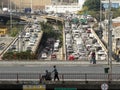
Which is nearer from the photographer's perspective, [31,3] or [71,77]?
[71,77]

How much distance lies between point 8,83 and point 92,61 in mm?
9138

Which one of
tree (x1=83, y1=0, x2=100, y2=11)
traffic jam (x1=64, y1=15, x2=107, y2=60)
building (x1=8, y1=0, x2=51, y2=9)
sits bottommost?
traffic jam (x1=64, y1=15, x2=107, y2=60)

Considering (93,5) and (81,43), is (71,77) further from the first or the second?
(93,5)

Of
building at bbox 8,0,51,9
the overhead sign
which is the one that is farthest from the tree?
the overhead sign

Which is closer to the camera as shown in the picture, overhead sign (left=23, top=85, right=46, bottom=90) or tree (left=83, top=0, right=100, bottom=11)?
overhead sign (left=23, top=85, right=46, bottom=90)

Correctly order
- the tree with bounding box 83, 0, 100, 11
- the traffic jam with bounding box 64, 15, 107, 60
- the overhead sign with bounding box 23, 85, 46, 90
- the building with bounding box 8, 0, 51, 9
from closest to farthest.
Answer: the overhead sign with bounding box 23, 85, 46, 90, the traffic jam with bounding box 64, 15, 107, 60, the tree with bounding box 83, 0, 100, 11, the building with bounding box 8, 0, 51, 9

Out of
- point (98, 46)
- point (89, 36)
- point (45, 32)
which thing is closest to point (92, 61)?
point (98, 46)

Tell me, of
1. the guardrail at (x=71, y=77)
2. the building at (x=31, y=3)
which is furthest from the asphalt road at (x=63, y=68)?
the building at (x=31, y=3)

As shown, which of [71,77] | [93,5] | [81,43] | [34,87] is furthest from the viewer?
[93,5]

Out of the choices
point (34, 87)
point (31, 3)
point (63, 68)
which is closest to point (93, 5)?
point (31, 3)

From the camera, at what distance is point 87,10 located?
139 m

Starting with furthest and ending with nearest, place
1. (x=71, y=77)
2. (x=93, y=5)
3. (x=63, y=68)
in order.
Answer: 1. (x=93, y=5)
2. (x=63, y=68)
3. (x=71, y=77)

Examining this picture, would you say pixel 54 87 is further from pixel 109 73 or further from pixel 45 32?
pixel 45 32

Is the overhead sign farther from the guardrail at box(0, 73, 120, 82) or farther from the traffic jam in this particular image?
the traffic jam
